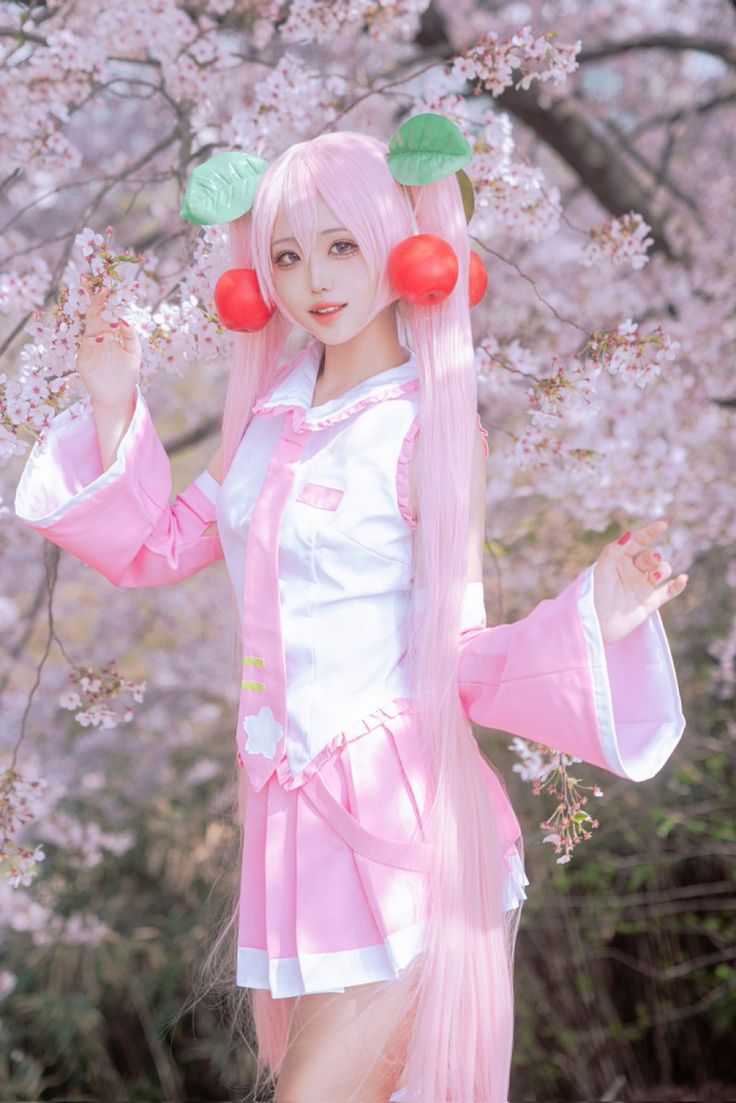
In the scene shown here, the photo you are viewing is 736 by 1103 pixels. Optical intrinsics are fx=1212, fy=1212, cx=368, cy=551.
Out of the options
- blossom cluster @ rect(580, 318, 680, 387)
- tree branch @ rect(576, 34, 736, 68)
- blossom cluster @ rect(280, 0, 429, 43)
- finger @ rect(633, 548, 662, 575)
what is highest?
tree branch @ rect(576, 34, 736, 68)

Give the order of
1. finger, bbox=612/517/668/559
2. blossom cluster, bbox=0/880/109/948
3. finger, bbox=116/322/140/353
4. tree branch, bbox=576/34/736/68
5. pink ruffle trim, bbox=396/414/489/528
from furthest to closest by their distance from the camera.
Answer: blossom cluster, bbox=0/880/109/948 → tree branch, bbox=576/34/736/68 → finger, bbox=116/322/140/353 → pink ruffle trim, bbox=396/414/489/528 → finger, bbox=612/517/668/559

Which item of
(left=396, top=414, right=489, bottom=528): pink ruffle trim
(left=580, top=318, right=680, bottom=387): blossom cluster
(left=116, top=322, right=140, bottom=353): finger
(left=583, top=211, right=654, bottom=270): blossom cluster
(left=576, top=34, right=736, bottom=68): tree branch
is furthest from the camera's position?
(left=576, top=34, right=736, bottom=68): tree branch

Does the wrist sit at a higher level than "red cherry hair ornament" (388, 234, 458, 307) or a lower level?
lower

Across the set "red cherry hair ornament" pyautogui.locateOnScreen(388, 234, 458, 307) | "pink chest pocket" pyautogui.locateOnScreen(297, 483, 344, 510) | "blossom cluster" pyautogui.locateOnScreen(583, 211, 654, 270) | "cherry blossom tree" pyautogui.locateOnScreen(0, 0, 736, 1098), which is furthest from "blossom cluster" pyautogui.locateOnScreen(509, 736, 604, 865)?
"blossom cluster" pyautogui.locateOnScreen(583, 211, 654, 270)

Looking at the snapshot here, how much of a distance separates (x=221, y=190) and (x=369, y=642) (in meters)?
0.78

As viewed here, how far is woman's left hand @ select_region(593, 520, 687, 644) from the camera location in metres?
1.66

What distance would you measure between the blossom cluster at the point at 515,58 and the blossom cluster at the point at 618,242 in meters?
0.35

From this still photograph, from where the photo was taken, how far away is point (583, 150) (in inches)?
150

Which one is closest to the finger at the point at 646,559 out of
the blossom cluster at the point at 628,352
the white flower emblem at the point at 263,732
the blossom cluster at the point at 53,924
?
the white flower emblem at the point at 263,732

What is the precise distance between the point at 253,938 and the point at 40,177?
2.76m

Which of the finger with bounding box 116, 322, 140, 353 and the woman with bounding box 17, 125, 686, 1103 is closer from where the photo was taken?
the woman with bounding box 17, 125, 686, 1103

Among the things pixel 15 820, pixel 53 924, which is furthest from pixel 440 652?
pixel 53 924

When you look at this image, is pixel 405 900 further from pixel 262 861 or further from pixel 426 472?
pixel 426 472

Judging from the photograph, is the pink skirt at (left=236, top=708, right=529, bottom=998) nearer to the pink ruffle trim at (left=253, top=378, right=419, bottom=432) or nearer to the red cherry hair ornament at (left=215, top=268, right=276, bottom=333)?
the pink ruffle trim at (left=253, top=378, right=419, bottom=432)
